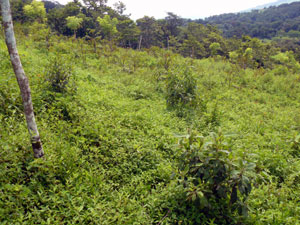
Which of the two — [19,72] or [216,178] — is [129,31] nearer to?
[19,72]

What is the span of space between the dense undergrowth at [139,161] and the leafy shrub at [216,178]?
13 millimetres

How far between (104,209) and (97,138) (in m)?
1.56

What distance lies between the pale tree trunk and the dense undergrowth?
0.27 metres

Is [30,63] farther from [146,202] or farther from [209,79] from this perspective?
[209,79]

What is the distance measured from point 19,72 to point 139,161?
2.27 meters

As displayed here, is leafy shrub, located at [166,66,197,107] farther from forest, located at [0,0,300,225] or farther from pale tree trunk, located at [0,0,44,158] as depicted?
pale tree trunk, located at [0,0,44,158]

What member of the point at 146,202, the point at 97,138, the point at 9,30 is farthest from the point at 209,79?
the point at 9,30

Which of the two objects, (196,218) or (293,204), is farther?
(293,204)

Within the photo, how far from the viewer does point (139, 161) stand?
3475mm

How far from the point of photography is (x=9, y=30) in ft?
7.39

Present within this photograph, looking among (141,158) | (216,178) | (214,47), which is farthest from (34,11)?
(216,178)

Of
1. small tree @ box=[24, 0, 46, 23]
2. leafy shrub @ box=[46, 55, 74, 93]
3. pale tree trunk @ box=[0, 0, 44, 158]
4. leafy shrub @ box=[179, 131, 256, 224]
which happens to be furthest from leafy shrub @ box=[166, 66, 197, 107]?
small tree @ box=[24, 0, 46, 23]

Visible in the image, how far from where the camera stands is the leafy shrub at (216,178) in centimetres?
238

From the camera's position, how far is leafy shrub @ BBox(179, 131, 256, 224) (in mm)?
2377
